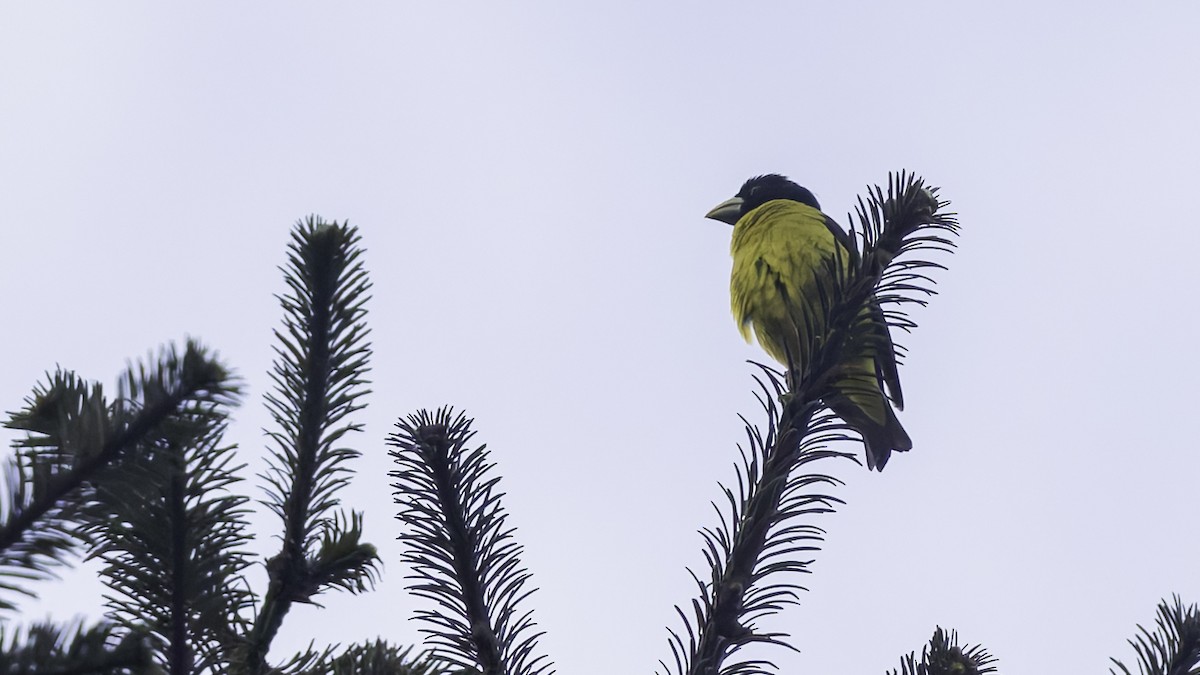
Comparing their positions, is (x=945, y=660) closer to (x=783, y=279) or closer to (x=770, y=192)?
(x=783, y=279)

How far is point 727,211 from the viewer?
767cm

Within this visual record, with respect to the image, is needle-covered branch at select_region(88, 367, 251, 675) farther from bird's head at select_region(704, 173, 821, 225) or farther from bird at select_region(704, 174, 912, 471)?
bird's head at select_region(704, 173, 821, 225)

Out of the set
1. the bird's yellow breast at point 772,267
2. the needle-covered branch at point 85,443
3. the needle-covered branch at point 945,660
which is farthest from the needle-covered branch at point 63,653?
the bird's yellow breast at point 772,267

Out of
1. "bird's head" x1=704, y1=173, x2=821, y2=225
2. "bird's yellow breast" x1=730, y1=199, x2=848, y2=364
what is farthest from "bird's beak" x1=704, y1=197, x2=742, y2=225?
"bird's yellow breast" x1=730, y1=199, x2=848, y2=364

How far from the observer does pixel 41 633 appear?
1153 millimetres

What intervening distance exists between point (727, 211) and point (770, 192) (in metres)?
0.34

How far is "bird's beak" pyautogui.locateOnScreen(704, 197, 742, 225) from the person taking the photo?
25.1 feet

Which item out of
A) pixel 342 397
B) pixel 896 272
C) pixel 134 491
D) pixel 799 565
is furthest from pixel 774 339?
pixel 134 491

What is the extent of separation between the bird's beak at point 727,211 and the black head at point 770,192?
Answer: 52 millimetres

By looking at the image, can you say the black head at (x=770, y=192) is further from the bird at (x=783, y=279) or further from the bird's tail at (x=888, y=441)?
the bird's tail at (x=888, y=441)

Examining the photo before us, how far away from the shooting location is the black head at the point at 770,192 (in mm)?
7523

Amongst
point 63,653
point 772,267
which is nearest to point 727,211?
point 772,267

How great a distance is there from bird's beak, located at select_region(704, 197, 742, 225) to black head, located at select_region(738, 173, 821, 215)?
5cm

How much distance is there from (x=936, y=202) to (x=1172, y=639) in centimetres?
115
